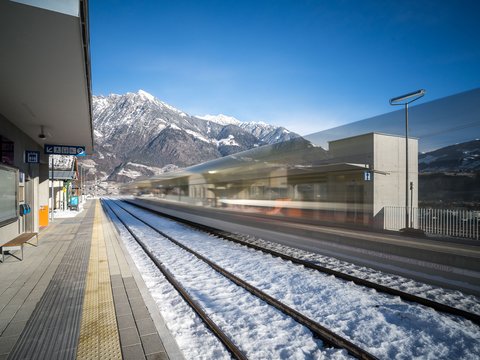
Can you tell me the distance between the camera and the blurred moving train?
6.91 m

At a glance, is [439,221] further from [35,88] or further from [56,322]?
[35,88]

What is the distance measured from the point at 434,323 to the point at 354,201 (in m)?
3.97

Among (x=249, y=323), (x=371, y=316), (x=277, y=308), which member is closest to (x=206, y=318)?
(x=249, y=323)

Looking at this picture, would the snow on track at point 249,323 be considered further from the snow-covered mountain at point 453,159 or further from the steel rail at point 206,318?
the snow-covered mountain at point 453,159

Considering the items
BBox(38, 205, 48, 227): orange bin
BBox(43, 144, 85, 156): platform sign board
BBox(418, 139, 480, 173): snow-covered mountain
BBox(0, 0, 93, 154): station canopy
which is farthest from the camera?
BBox(38, 205, 48, 227): orange bin

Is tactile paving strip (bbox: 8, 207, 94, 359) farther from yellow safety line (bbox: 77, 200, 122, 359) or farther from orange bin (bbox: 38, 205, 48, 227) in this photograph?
orange bin (bbox: 38, 205, 48, 227)

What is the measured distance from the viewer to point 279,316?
406 cm

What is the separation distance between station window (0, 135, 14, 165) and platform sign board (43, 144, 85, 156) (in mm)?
3350

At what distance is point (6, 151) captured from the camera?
7562 millimetres

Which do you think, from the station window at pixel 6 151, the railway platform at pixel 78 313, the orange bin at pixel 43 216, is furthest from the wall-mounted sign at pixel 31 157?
the orange bin at pixel 43 216

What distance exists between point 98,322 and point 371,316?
387 centimetres

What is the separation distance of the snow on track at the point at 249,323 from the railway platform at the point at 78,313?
1.92ft

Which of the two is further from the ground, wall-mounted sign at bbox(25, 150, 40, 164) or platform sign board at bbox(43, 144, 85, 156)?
platform sign board at bbox(43, 144, 85, 156)

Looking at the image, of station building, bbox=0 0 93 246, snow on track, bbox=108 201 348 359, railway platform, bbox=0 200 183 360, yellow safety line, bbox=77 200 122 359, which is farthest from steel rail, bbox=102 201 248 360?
station building, bbox=0 0 93 246
